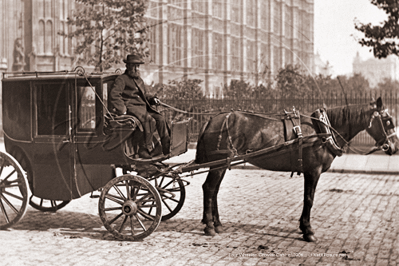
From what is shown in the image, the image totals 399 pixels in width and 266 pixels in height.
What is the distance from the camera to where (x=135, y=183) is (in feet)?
21.3

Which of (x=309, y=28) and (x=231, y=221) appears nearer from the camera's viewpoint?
(x=231, y=221)

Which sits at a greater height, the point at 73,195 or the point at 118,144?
the point at 118,144

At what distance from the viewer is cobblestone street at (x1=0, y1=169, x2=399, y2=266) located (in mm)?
5594

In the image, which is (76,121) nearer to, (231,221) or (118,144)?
(118,144)

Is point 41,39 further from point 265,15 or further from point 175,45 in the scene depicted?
point 265,15

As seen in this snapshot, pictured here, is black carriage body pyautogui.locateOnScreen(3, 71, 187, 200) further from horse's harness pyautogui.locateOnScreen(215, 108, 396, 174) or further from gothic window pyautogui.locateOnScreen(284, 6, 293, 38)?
gothic window pyautogui.locateOnScreen(284, 6, 293, 38)

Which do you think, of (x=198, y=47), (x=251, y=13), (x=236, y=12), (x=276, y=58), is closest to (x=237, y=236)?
(x=198, y=47)

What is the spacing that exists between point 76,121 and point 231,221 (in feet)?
8.46

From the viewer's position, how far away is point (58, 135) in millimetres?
6875

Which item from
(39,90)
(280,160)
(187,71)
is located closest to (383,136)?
(280,160)

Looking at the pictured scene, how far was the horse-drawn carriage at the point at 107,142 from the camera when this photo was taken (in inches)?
263

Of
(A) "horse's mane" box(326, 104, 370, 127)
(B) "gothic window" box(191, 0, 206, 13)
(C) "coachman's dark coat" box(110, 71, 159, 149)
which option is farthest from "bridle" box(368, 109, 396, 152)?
(B) "gothic window" box(191, 0, 206, 13)

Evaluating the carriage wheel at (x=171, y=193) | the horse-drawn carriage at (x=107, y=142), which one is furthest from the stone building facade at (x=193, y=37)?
the carriage wheel at (x=171, y=193)

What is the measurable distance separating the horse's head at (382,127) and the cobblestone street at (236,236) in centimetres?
113
